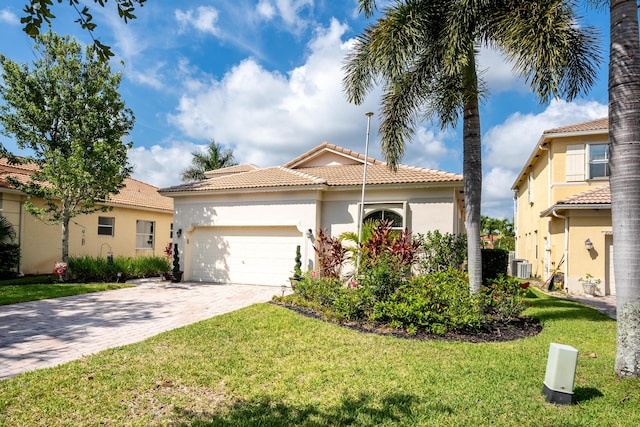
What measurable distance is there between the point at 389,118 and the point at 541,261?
48.8 ft

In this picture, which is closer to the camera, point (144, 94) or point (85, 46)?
point (144, 94)

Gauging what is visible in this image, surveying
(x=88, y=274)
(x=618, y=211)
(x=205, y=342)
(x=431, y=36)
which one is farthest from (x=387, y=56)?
(x=88, y=274)

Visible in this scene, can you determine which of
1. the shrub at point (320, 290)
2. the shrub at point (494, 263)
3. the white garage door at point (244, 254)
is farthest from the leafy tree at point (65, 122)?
the shrub at point (494, 263)

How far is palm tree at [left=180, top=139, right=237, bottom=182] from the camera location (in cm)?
3366

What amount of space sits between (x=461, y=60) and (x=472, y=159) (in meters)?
2.36

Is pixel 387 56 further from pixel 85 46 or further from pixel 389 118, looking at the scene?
pixel 85 46

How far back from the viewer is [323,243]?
43.6 feet

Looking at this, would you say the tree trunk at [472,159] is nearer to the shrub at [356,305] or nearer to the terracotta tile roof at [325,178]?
the shrub at [356,305]

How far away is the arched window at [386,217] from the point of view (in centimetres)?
1349

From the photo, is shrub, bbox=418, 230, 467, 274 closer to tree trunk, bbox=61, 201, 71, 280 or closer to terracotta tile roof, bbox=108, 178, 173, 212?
tree trunk, bbox=61, 201, 71, 280

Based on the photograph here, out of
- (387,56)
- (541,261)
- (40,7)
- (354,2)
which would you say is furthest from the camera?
(541,261)

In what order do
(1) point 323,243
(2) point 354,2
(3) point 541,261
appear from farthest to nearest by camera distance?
(3) point 541,261 < (1) point 323,243 < (2) point 354,2

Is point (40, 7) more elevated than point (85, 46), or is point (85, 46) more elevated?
point (85, 46)

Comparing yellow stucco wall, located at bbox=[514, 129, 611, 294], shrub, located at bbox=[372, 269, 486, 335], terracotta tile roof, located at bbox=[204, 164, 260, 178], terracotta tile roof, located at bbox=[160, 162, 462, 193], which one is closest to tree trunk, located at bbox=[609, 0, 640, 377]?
shrub, located at bbox=[372, 269, 486, 335]
